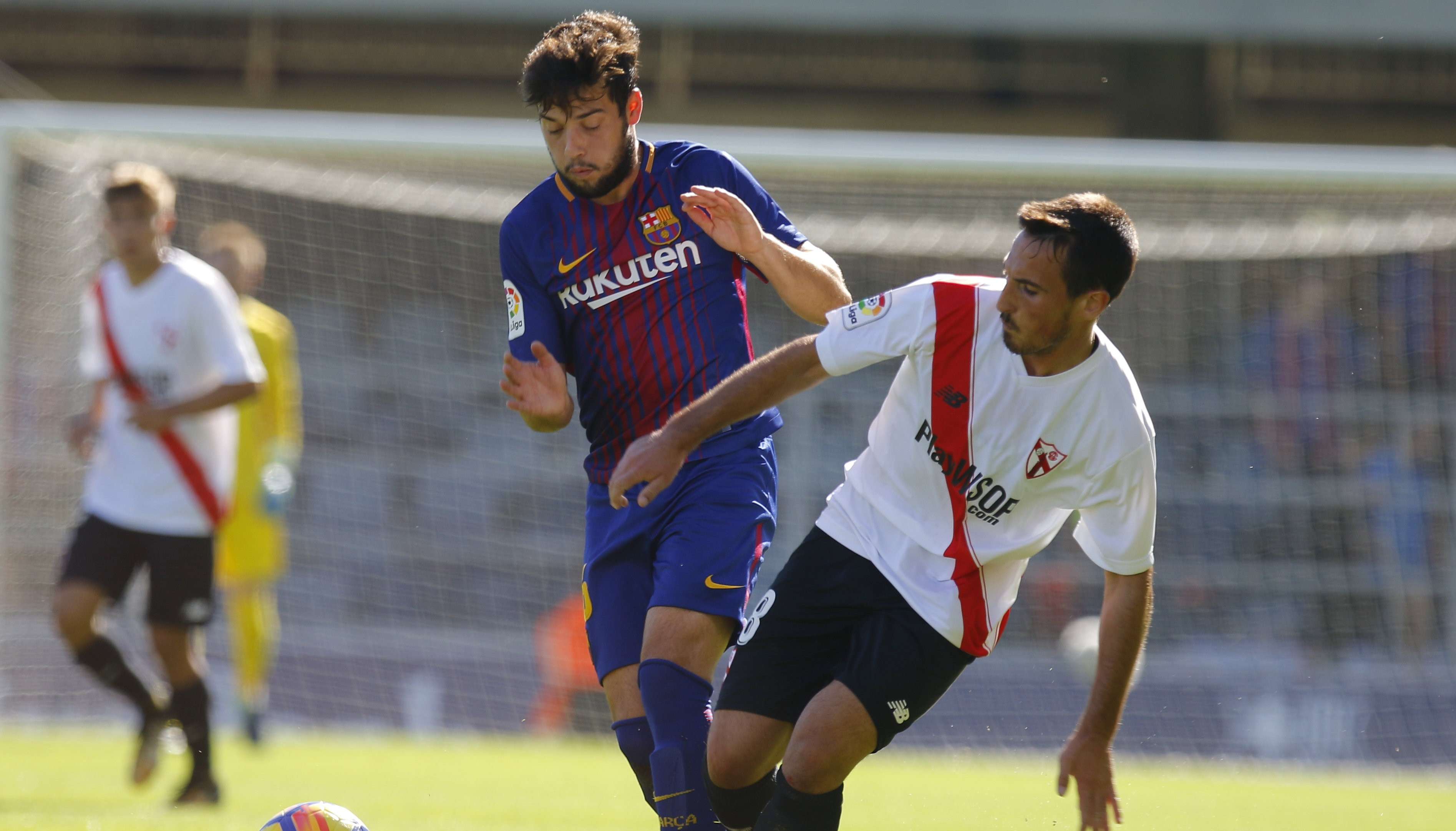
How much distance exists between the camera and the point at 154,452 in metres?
6.55

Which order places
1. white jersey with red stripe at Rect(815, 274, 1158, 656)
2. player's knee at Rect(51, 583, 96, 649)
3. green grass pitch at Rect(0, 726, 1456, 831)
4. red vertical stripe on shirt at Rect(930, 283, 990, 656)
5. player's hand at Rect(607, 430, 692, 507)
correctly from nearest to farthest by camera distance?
player's hand at Rect(607, 430, 692, 507)
white jersey with red stripe at Rect(815, 274, 1158, 656)
red vertical stripe on shirt at Rect(930, 283, 990, 656)
green grass pitch at Rect(0, 726, 1456, 831)
player's knee at Rect(51, 583, 96, 649)

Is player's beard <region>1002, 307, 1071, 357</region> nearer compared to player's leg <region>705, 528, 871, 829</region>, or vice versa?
player's beard <region>1002, 307, 1071, 357</region>

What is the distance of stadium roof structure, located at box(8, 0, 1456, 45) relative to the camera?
43.4ft

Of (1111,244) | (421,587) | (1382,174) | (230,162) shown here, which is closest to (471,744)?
(421,587)

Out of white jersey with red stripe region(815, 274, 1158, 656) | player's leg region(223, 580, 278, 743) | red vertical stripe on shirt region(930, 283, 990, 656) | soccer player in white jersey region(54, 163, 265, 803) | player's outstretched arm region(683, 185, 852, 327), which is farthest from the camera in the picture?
player's leg region(223, 580, 278, 743)

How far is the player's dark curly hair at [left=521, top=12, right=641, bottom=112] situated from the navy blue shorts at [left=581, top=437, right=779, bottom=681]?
997 mm

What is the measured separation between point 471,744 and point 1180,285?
558 centimetres

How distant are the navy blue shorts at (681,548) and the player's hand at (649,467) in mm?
462

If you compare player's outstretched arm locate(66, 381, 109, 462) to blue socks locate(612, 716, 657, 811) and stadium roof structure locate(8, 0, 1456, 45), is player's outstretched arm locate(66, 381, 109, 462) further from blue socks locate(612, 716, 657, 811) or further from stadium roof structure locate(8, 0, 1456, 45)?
stadium roof structure locate(8, 0, 1456, 45)

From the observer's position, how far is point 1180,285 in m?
10.0

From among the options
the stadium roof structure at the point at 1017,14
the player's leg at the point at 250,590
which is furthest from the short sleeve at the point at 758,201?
the stadium roof structure at the point at 1017,14

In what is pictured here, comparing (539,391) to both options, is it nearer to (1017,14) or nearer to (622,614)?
(622,614)

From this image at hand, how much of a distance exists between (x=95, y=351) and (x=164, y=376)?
39cm

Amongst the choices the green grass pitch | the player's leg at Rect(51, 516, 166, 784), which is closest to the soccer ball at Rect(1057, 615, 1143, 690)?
the green grass pitch
